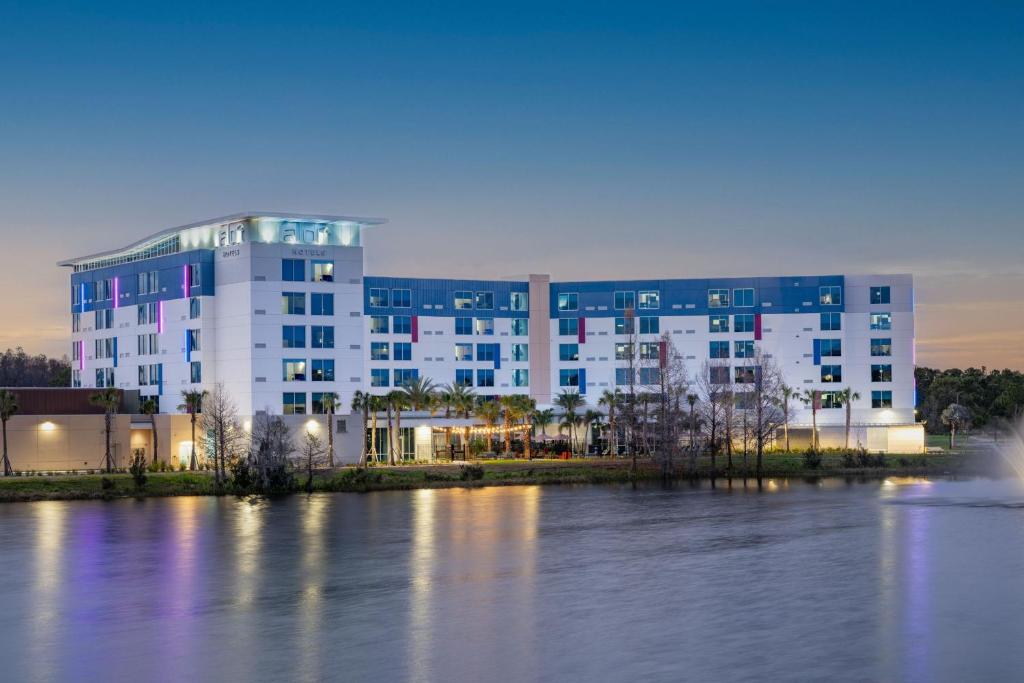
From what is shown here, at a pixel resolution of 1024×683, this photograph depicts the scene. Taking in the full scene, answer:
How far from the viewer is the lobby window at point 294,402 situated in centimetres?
9062

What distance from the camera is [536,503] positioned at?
2650 inches

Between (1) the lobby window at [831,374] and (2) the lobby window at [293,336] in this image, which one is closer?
(2) the lobby window at [293,336]

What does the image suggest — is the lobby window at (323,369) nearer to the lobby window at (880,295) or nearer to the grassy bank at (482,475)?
the grassy bank at (482,475)

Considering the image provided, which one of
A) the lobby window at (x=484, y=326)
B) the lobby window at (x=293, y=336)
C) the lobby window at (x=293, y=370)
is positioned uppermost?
the lobby window at (x=484, y=326)

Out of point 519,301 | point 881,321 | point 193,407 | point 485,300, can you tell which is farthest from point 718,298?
point 193,407

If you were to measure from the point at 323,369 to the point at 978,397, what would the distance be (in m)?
110

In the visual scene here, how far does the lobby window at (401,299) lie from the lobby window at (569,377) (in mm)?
14837

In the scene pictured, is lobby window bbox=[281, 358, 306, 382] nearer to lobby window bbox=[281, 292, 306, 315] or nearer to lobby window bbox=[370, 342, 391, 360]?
lobby window bbox=[281, 292, 306, 315]

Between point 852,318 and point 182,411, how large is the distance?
5492cm

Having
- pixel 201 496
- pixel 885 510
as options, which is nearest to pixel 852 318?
pixel 885 510

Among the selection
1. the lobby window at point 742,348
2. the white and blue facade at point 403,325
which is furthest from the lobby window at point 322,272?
the lobby window at point 742,348

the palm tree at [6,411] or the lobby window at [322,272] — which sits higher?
the lobby window at [322,272]

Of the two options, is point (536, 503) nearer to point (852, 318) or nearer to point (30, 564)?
point (30, 564)

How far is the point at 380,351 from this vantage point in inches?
4215
